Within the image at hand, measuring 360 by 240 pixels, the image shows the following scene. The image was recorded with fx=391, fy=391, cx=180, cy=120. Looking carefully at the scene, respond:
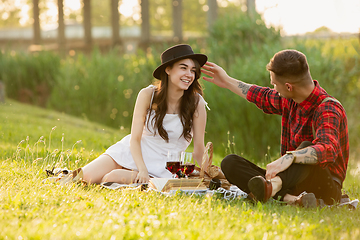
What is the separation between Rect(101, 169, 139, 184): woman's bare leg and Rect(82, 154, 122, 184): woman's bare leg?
76mm

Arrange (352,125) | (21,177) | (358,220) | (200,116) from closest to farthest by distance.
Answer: (358,220) → (21,177) → (200,116) → (352,125)

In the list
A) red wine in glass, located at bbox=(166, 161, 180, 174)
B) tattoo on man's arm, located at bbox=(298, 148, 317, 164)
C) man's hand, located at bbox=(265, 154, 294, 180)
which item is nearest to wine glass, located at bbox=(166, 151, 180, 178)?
red wine in glass, located at bbox=(166, 161, 180, 174)

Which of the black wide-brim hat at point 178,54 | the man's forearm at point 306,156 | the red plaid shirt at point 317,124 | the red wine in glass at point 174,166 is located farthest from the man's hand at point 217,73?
the man's forearm at point 306,156

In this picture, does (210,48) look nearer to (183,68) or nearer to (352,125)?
(352,125)

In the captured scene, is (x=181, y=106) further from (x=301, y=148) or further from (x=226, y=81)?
(x=301, y=148)

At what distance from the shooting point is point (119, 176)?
13.3ft

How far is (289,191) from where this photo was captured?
3.59 m

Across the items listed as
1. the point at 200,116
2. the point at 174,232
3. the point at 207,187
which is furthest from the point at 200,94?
the point at 174,232

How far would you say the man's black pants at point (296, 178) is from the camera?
10.9 ft

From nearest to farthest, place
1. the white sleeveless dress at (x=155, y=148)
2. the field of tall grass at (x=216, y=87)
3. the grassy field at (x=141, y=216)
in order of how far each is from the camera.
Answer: the grassy field at (x=141, y=216) < the white sleeveless dress at (x=155, y=148) < the field of tall grass at (x=216, y=87)

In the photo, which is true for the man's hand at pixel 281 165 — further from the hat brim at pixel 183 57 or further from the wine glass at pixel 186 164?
the hat brim at pixel 183 57

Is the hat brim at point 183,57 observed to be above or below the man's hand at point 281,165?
above

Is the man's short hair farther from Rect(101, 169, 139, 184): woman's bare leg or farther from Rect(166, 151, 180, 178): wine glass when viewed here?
Rect(101, 169, 139, 184): woman's bare leg

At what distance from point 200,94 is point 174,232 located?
229 cm
